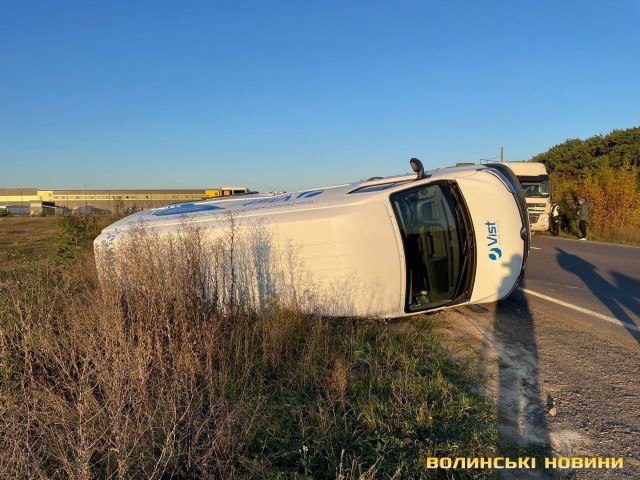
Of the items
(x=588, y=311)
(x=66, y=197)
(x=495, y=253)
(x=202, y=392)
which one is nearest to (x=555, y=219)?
(x=588, y=311)

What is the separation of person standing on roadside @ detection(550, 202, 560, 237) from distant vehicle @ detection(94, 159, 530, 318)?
14.7m

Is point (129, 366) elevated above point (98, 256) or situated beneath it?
situated beneath

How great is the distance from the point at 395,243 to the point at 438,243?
706mm

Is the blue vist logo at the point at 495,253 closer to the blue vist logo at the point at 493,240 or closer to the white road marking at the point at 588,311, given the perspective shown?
the blue vist logo at the point at 493,240

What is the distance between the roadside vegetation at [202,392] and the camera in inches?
88.7

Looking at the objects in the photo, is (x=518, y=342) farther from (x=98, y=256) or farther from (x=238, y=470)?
(x=98, y=256)

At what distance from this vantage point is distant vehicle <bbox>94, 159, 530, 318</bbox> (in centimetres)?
472

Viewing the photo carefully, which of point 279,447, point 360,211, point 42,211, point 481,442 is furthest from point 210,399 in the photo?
point 42,211

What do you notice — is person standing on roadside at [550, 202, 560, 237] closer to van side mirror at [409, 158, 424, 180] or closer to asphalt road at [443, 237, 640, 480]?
asphalt road at [443, 237, 640, 480]

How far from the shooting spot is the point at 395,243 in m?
4.73

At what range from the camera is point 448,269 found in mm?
5082

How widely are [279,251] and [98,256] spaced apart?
91.8 inches

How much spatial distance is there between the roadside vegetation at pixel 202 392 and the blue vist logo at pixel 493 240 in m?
1.63

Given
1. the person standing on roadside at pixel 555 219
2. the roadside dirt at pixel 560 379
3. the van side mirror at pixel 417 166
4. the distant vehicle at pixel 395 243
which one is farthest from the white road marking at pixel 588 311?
the person standing on roadside at pixel 555 219
